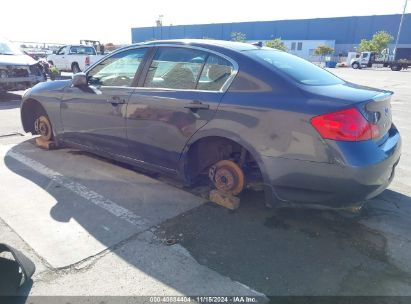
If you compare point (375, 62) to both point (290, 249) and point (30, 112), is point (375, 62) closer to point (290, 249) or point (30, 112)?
point (30, 112)

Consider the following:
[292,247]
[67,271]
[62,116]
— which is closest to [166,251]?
[67,271]

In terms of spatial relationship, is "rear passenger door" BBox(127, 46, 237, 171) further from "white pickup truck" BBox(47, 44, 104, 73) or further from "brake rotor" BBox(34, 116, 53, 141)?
"white pickup truck" BBox(47, 44, 104, 73)

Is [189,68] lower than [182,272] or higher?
higher

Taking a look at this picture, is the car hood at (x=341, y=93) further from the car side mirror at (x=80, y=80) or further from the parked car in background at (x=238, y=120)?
the car side mirror at (x=80, y=80)

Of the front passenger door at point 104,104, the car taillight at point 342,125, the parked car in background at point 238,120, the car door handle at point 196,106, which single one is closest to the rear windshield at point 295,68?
the parked car in background at point 238,120

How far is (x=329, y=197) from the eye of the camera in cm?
282

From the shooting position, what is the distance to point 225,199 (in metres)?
3.52

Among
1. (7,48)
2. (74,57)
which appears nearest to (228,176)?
(7,48)

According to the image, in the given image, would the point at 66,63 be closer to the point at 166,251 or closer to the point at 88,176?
the point at 88,176

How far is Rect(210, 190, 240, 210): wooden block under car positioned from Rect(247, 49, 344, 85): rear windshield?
4.31 feet

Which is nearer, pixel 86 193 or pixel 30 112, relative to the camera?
pixel 86 193

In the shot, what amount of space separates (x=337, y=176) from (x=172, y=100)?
173 cm

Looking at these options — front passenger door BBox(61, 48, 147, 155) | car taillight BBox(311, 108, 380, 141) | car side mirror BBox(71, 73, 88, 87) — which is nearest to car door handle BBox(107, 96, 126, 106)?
front passenger door BBox(61, 48, 147, 155)

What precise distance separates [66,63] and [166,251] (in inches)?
760
